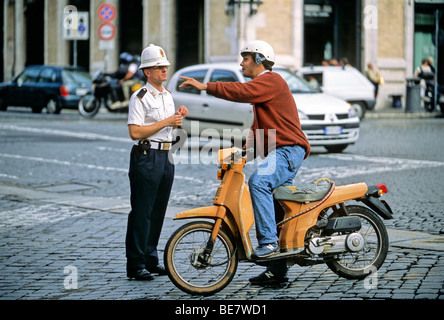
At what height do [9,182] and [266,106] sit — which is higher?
[266,106]

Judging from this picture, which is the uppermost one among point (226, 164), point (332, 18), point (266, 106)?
point (332, 18)

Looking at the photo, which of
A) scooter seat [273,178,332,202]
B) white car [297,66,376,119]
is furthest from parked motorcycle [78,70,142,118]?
scooter seat [273,178,332,202]

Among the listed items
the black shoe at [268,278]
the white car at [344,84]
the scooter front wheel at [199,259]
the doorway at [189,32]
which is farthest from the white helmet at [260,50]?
the doorway at [189,32]

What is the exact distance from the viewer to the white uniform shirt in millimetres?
6293

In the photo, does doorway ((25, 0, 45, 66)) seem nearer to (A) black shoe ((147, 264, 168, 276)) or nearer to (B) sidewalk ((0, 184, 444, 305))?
(B) sidewalk ((0, 184, 444, 305))

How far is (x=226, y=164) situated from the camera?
5887 mm

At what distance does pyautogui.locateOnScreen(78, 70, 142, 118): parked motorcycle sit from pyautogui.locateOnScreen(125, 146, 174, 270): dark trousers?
1739 centimetres

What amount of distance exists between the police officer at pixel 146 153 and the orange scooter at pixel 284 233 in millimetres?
587

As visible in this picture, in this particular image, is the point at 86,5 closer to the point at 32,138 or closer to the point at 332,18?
the point at 332,18

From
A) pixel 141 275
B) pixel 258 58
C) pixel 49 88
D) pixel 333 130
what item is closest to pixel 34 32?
pixel 49 88

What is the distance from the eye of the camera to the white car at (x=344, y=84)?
932 inches
